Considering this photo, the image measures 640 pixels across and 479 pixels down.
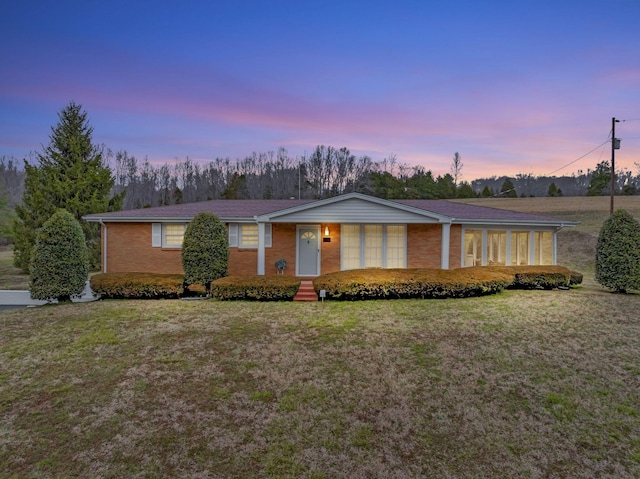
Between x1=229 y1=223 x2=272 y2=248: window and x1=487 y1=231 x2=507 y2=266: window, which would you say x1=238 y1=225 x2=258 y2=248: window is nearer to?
x1=229 y1=223 x2=272 y2=248: window

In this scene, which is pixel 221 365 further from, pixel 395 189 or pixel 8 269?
pixel 395 189

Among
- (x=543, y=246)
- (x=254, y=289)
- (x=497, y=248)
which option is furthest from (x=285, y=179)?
(x=254, y=289)

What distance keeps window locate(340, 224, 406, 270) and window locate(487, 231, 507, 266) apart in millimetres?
4251

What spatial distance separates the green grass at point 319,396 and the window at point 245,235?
20.0ft

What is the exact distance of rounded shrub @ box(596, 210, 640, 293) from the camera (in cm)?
1174

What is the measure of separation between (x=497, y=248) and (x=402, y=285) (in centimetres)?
722

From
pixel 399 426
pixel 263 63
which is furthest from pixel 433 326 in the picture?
pixel 263 63

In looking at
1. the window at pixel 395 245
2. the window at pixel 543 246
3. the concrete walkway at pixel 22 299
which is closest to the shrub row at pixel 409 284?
the window at pixel 395 245

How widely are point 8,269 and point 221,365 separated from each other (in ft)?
77.8

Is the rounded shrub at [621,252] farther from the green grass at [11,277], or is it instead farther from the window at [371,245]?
the green grass at [11,277]

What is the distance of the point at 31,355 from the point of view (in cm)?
647

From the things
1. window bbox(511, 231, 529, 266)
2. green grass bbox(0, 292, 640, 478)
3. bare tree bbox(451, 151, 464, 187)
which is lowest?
green grass bbox(0, 292, 640, 478)

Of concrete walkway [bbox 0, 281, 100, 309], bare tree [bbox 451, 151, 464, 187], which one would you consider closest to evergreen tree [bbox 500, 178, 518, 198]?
bare tree [bbox 451, 151, 464, 187]

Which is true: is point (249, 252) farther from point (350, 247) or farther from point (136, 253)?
point (136, 253)
